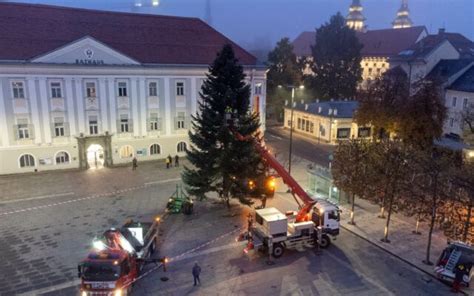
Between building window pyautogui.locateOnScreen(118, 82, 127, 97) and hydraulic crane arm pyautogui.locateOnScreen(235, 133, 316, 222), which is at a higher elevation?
building window pyautogui.locateOnScreen(118, 82, 127, 97)

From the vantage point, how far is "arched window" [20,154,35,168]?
124 ft

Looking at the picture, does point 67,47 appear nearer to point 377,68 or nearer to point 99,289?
point 99,289

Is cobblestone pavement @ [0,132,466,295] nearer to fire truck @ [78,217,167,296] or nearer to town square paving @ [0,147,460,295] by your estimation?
town square paving @ [0,147,460,295]

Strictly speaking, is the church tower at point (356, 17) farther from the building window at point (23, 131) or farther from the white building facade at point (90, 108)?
the building window at point (23, 131)

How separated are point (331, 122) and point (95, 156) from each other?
1184 inches

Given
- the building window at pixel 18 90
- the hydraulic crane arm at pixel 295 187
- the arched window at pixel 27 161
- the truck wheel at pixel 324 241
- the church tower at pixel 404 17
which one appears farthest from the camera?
the church tower at pixel 404 17

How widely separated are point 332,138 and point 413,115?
16.2 meters

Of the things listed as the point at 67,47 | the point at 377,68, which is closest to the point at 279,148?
the point at 67,47

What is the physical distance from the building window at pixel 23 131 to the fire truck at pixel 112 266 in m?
22.4

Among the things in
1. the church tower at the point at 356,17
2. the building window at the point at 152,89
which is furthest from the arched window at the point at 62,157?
the church tower at the point at 356,17

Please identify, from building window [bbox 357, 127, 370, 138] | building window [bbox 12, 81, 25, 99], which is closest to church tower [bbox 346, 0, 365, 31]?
building window [bbox 357, 127, 370, 138]

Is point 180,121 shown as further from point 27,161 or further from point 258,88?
point 27,161

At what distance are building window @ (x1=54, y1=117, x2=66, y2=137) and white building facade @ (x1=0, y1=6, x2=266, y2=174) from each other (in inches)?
3.8

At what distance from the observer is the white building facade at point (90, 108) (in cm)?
3683
